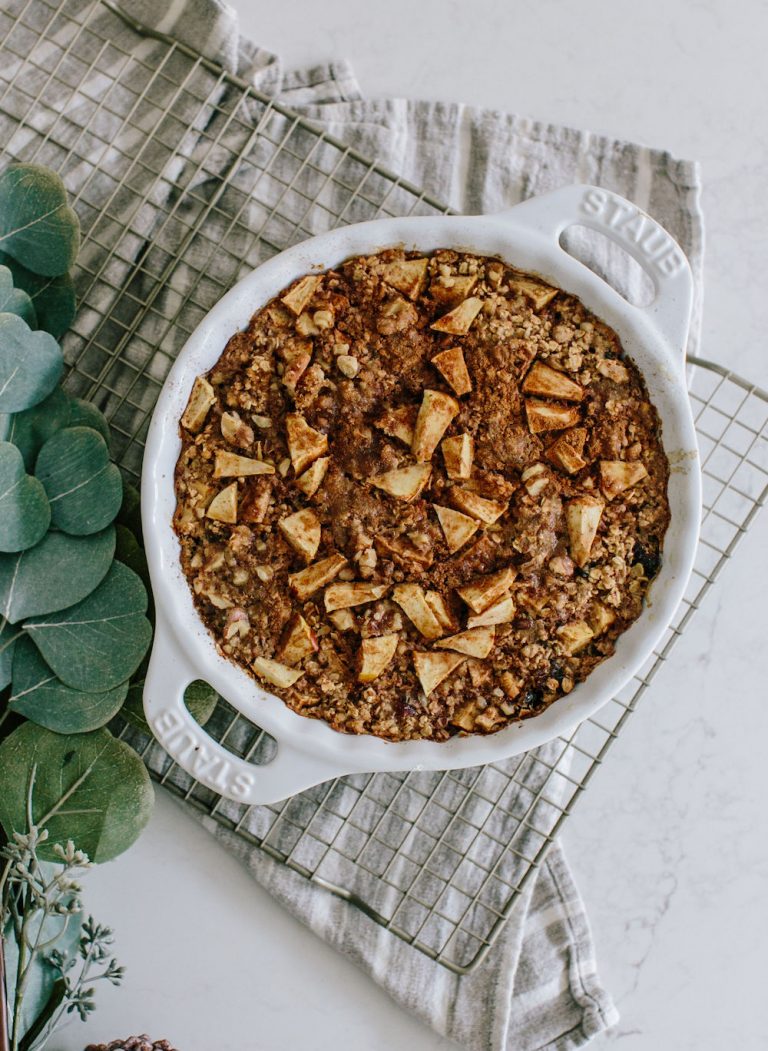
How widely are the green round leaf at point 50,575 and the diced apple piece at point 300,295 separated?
15.9 inches

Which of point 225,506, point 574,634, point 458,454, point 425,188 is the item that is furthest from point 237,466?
point 425,188

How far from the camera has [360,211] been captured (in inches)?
59.4

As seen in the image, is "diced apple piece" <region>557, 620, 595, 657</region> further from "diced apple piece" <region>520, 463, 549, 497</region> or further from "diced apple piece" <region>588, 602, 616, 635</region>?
"diced apple piece" <region>520, 463, 549, 497</region>

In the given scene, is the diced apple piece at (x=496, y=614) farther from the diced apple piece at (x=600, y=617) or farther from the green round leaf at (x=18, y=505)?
the green round leaf at (x=18, y=505)

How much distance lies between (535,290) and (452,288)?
0.11 metres

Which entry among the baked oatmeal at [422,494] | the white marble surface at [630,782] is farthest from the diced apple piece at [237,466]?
the white marble surface at [630,782]

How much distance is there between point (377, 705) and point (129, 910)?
59cm

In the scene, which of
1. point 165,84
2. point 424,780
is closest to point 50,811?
point 424,780

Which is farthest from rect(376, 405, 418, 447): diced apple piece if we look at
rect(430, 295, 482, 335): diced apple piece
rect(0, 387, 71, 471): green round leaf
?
rect(0, 387, 71, 471): green round leaf

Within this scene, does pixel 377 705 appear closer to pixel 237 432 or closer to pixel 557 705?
pixel 557 705

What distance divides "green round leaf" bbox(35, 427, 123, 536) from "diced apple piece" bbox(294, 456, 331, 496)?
0.26 meters

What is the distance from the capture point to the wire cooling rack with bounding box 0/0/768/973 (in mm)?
1489

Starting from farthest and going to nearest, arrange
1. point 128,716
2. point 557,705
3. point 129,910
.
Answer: point 129,910 < point 128,716 < point 557,705

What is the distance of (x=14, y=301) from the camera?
133 cm
